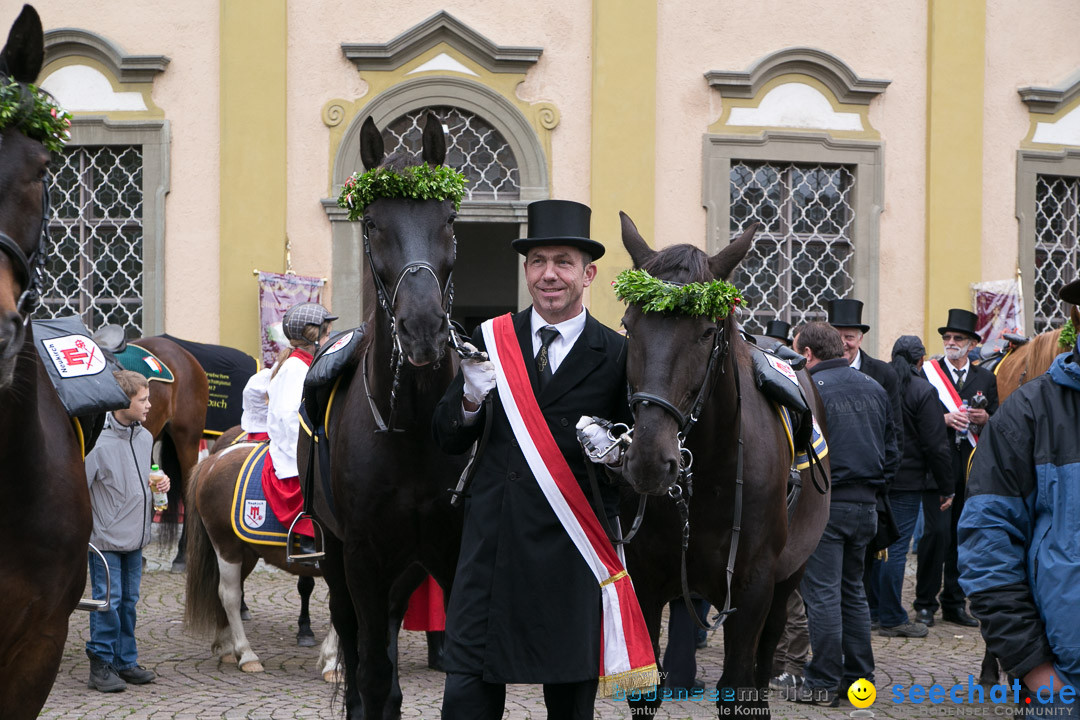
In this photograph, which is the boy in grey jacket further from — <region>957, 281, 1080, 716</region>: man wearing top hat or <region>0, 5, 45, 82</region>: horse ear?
<region>957, 281, 1080, 716</region>: man wearing top hat

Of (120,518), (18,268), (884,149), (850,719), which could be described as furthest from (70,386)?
(884,149)

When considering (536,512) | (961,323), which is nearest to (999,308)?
(961,323)

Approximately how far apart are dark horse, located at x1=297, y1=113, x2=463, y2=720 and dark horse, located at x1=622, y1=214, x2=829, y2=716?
74 cm

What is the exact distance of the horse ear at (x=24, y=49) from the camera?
3102 mm

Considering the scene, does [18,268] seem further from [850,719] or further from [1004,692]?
[1004,692]

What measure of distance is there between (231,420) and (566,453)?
346 inches

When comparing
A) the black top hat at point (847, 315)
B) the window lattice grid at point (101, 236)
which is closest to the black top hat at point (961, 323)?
the black top hat at point (847, 315)

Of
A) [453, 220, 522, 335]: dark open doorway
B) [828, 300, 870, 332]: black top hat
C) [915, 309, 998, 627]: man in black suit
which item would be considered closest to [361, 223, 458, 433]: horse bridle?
[828, 300, 870, 332]: black top hat

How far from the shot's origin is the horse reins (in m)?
3.58

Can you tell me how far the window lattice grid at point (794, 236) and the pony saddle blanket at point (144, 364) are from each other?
664 centimetres

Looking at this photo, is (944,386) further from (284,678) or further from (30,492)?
(30,492)

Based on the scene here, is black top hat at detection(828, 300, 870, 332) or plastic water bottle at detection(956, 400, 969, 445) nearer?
black top hat at detection(828, 300, 870, 332)

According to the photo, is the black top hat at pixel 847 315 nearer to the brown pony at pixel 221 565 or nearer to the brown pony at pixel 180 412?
the brown pony at pixel 221 565

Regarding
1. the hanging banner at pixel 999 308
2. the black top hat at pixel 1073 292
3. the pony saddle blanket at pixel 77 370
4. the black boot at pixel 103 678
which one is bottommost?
the black boot at pixel 103 678
